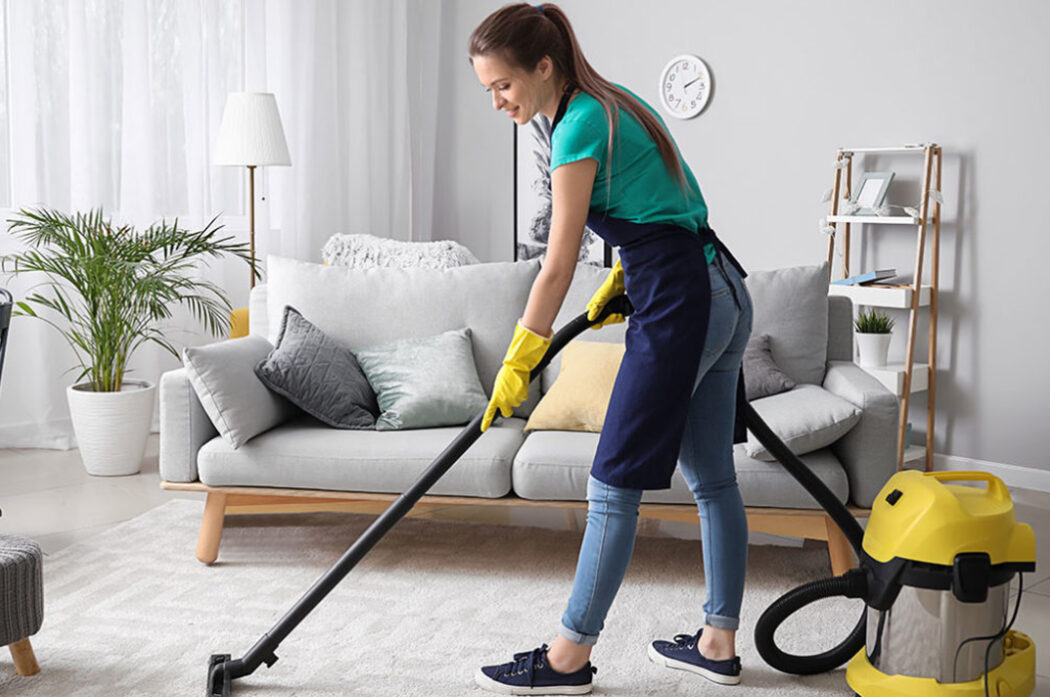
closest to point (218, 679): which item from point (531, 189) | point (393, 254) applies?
point (393, 254)

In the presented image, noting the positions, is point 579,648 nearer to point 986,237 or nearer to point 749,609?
point 749,609

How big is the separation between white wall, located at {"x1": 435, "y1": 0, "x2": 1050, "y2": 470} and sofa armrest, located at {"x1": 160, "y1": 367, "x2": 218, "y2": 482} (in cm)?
263

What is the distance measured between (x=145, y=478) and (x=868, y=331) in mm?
2722

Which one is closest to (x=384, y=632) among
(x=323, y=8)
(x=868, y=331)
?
(x=868, y=331)

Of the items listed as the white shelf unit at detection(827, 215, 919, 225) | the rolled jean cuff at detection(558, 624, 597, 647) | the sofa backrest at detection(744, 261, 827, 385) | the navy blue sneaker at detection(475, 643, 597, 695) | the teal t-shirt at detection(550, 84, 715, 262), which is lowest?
the navy blue sneaker at detection(475, 643, 597, 695)

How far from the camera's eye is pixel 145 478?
12.8 feet

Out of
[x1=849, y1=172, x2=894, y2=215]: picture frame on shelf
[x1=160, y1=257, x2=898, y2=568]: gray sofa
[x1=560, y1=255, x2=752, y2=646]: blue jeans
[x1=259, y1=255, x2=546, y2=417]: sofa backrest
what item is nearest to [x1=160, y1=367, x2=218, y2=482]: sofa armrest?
[x1=160, y1=257, x2=898, y2=568]: gray sofa

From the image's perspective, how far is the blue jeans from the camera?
203 centimetres

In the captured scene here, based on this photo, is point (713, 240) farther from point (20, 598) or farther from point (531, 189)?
point (531, 189)

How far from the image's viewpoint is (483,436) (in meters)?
2.85

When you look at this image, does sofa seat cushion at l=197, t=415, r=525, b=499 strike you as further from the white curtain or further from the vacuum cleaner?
the white curtain

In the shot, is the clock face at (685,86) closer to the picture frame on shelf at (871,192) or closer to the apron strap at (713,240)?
the picture frame on shelf at (871,192)

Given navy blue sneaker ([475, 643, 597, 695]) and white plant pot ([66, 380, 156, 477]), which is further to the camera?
white plant pot ([66, 380, 156, 477])

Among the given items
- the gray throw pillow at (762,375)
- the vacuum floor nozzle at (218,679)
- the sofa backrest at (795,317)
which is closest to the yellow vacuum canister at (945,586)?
the gray throw pillow at (762,375)
